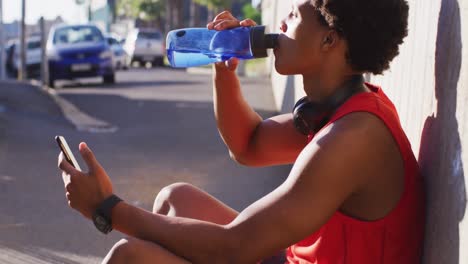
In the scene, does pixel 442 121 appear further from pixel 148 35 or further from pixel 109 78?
pixel 148 35

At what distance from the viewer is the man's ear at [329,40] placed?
2682 millimetres

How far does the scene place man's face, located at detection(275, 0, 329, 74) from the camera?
2705 millimetres

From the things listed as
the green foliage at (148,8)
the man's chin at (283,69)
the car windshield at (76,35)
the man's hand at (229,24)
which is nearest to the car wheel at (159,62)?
the car windshield at (76,35)

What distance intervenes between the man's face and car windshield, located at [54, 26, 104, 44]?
23.7 m

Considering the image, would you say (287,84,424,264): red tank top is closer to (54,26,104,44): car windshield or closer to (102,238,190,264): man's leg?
(102,238,190,264): man's leg

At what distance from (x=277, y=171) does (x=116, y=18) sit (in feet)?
290

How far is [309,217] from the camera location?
8.01ft

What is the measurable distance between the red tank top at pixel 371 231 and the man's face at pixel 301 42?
0.19 m

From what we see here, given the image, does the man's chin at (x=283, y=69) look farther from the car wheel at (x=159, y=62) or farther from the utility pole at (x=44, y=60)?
the car wheel at (x=159, y=62)

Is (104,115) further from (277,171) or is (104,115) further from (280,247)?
(280,247)

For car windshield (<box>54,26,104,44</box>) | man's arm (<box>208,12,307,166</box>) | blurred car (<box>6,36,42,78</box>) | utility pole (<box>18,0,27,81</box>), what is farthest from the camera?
blurred car (<box>6,36,42,78</box>)

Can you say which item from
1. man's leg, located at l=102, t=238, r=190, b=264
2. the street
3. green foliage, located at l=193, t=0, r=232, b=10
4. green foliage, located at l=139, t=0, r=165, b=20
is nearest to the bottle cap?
A: man's leg, located at l=102, t=238, r=190, b=264

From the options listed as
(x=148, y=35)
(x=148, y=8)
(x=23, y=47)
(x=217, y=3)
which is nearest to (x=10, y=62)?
(x=148, y=35)

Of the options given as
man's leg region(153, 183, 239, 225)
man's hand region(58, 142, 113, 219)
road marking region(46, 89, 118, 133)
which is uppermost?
man's hand region(58, 142, 113, 219)
